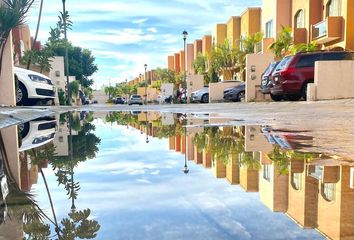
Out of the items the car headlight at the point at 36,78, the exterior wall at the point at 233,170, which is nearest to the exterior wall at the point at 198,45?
the car headlight at the point at 36,78

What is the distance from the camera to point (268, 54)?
2448 centimetres

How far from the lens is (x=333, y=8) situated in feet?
87.9

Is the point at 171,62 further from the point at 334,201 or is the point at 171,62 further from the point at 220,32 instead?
the point at 334,201

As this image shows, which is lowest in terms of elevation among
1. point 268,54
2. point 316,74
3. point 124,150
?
point 124,150

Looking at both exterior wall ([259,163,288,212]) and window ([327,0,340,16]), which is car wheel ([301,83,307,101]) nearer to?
window ([327,0,340,16])

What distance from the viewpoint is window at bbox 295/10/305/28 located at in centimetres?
3115

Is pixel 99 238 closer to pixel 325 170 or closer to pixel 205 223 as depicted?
pixel 205 223

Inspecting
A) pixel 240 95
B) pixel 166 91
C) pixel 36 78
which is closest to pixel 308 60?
pixel 36 78

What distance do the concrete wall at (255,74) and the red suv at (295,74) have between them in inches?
288

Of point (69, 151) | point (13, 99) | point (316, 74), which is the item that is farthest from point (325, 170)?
point (316, 74)

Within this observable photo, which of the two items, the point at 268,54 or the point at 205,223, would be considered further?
the point at 268,54

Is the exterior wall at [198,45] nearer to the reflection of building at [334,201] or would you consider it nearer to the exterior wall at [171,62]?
the exterior wall at [171,62]

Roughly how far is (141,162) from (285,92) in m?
13.2

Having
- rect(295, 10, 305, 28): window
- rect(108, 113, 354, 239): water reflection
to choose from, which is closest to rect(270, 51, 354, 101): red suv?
rect(108, 113, 354, 239): water reflection
